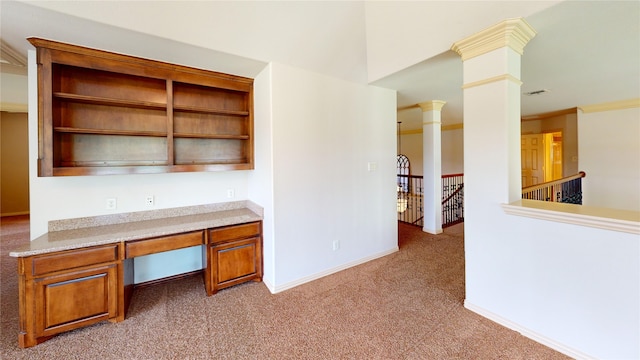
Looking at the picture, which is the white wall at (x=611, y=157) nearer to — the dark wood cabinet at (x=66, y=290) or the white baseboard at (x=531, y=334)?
the white baseboard at (x=531, y=334)

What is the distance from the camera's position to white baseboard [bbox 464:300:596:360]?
169 centimetres

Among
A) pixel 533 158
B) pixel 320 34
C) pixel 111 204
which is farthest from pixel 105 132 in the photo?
pixel 533 158

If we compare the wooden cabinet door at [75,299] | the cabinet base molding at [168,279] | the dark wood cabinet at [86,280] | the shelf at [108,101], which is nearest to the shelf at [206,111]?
the shelf at [108,101]

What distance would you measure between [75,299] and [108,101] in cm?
167

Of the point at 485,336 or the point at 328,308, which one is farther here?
the point at 328,308

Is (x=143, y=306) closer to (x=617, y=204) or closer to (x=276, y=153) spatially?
(x=276, y=153)

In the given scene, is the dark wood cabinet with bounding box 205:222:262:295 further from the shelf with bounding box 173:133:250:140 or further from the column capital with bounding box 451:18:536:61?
the column capital with bounding box 451:18:536:61

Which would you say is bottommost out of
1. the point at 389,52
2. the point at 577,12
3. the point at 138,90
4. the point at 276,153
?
the point at 276,153

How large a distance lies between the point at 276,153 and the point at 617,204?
673cm

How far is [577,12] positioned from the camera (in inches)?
67.8

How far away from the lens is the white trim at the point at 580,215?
149cm

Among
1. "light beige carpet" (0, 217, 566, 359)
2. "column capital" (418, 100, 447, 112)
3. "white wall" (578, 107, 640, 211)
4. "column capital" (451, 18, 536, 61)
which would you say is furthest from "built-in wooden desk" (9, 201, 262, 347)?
"white wall" (578, 107, 640, 211)

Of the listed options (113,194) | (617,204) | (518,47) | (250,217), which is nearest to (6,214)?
(113,194)

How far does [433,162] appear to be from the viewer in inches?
177
